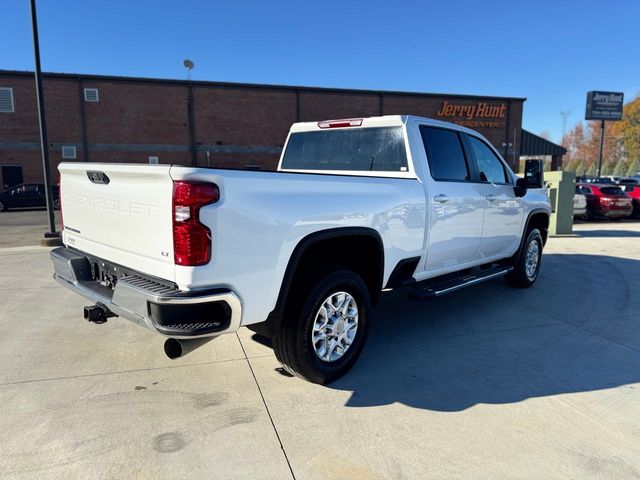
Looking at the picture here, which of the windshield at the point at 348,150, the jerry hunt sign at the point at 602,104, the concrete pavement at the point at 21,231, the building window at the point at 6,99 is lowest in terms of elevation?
the concrete pavement at the point at 21,231

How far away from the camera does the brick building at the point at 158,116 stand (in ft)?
88.6

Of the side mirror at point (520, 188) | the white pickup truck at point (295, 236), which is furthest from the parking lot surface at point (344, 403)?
the side mirror at point (520, 188)

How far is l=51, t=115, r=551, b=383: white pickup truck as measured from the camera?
2.62m

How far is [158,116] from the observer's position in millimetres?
28719

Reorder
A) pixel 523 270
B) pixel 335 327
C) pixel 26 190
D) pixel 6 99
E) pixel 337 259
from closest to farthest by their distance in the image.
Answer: pixel 335 327 → pixel 337 259 → pixel 523 270 → pixel 26 190 → pixel 6 99

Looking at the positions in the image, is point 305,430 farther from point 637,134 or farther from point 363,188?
point 637,134

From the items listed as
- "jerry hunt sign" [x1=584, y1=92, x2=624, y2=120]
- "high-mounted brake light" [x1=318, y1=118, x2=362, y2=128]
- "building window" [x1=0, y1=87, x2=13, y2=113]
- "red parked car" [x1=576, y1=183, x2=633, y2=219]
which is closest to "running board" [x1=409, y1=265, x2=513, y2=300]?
"high-mounted brake light" [x1=318, y1=118, x2=362, y2=128]

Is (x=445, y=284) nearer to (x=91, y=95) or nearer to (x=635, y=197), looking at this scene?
(x=635, y=197)

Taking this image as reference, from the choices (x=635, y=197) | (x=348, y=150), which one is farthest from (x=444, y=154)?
(x=635, y=197)

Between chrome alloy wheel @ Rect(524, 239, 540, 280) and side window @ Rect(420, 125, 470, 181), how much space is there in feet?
7.26

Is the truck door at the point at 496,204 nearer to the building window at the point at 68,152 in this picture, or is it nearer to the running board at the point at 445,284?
the running board at the point at 445,284

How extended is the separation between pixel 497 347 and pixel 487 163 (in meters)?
2.30

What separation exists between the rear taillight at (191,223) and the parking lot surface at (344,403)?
117 cm

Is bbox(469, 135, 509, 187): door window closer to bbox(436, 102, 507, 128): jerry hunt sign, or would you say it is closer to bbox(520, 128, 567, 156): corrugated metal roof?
bbox(436, 102, 507, 128): jerry hunt sign
